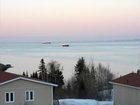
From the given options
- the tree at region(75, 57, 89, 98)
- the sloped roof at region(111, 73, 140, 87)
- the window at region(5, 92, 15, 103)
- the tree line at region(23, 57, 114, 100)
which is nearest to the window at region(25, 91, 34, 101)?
the window at region(5, 92, 15, 103)

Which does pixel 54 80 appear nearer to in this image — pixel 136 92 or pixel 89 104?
pixel 89 104

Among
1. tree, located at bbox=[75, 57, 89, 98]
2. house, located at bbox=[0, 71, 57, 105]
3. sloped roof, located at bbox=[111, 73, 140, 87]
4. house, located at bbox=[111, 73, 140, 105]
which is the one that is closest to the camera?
house, located at bbox=[0, 71, 57, 105]

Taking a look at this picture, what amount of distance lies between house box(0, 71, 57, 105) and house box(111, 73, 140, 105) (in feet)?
18.3

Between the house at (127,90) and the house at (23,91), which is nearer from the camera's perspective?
the house at (23,91)

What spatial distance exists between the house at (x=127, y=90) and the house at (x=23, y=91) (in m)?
5.59

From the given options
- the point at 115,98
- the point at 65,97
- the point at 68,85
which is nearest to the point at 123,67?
the point at 68,85

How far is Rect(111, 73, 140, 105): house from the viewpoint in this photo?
35191mm

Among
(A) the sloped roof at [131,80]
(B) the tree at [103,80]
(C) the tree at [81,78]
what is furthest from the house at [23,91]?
(B) the tree at [103,80]

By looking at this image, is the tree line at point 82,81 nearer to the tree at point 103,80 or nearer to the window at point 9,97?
the tree at point 103,80

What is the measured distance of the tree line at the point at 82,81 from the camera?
1925 inches

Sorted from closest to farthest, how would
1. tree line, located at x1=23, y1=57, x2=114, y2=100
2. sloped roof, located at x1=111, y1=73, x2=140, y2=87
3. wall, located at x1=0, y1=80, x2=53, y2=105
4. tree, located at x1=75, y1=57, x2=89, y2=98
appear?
wall, located at x1=0, y1=80, x2=53, y2=105
sloped roof, located at x1=111, y1=73, x2=140, y2=87
tree line, located at x1=23, y1=57, x2=114, y2=100
tree, located at x1=75, y1=57, x2=89, y2=98

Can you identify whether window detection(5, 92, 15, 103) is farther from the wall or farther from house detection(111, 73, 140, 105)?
house detection(111, 73, 140, 105)

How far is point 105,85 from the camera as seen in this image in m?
54.4

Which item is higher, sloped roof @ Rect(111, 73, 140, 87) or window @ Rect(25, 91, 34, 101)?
sloped roof @ Rect(111, 73, 140, 87)
